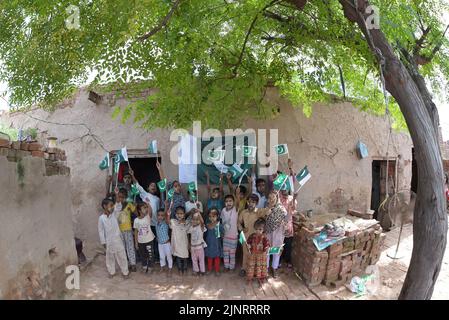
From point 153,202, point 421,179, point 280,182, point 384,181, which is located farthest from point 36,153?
point 384,181

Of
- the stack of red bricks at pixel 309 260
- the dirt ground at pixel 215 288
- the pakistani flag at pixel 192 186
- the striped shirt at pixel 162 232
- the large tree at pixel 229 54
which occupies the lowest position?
the dirt ground at pixel 215 288

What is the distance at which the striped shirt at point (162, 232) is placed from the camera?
496cm

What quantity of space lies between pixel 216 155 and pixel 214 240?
5.11 feet

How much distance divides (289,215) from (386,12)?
344 centimetres

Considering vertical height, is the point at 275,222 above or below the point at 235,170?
below

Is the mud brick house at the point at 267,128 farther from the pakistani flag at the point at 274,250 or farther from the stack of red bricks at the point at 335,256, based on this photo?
the pakistani flag at the point at 274,250

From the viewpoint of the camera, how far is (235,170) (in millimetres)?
5613

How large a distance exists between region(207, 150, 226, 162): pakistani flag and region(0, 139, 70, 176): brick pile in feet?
8.01

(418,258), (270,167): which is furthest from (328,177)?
(418,258)

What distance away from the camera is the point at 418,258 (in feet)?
11.7

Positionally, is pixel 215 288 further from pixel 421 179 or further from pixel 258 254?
pixel 421 179

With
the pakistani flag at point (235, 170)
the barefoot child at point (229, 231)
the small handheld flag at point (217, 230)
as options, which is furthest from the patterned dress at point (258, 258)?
the pakistani flag at point (235, 170)

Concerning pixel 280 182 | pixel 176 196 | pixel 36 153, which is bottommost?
pixel 176 196

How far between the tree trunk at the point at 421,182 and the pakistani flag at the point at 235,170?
2762mm
